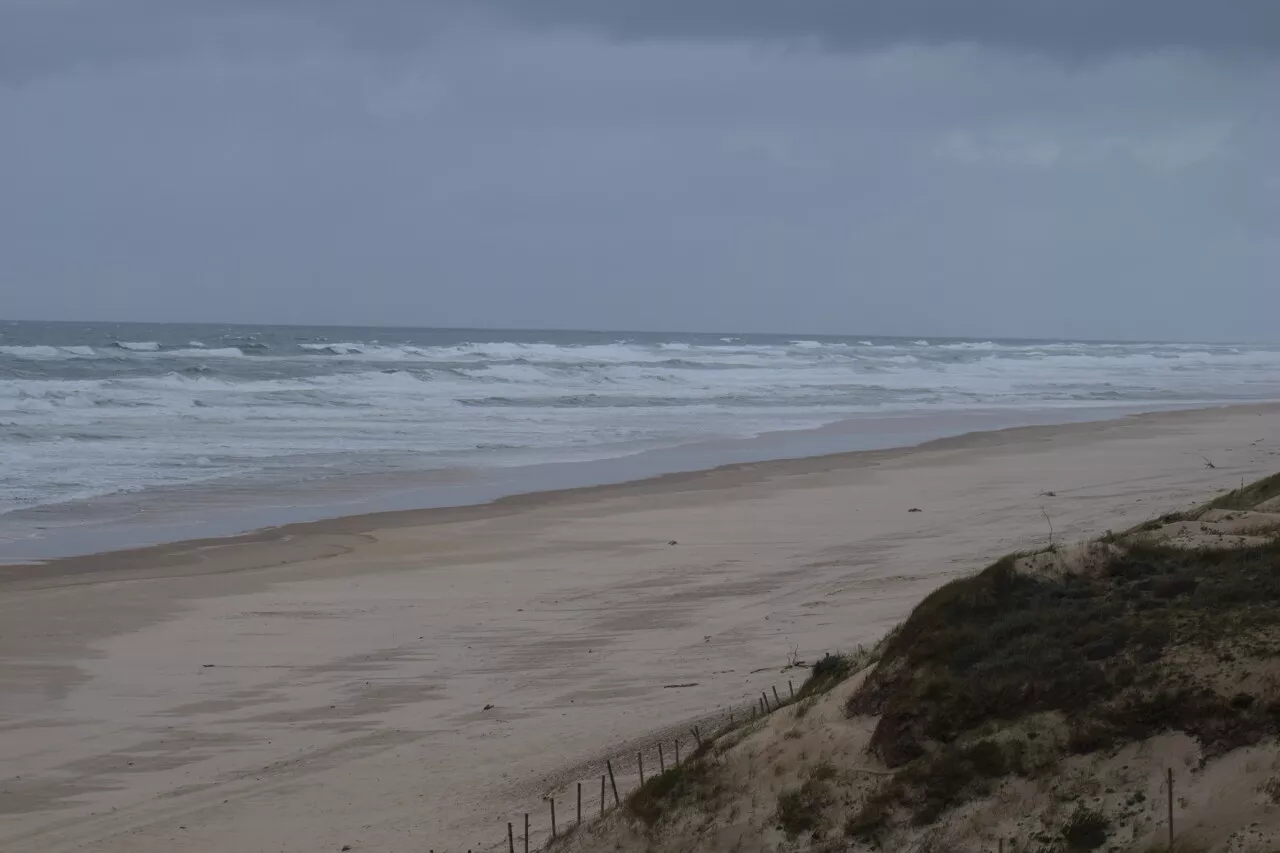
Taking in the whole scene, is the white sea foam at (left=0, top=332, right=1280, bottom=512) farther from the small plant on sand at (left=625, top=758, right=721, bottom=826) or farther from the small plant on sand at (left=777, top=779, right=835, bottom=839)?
the small plant on sand at (left=777, top=779, right=835, bottom=839)

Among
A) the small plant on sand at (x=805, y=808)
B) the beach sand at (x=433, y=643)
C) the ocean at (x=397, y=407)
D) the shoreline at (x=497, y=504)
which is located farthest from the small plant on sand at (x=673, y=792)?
the ocean at (x=397, y=407)

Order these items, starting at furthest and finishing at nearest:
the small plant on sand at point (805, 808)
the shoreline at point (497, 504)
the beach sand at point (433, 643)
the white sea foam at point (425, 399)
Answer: the white sea foam at point (425, 399) < the shoreline at point (497, 504) < the beach sand at point (433, 643) < the small plant on sand at point (805, 808)

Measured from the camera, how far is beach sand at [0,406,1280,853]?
356 inches

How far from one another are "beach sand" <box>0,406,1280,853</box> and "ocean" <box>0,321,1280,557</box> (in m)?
3.87

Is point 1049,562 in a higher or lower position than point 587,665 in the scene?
higher

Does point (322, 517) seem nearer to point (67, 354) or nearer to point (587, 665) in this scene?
point (587, 665)

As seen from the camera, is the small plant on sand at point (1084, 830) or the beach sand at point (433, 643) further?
the beach sand at point (433, 643)

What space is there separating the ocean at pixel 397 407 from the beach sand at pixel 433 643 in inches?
152

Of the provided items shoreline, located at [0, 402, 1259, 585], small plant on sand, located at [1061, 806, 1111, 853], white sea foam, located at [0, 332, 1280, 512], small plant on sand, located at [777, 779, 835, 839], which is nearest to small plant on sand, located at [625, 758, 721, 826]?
small plant on sand, located at [777, 779, 835, 839]

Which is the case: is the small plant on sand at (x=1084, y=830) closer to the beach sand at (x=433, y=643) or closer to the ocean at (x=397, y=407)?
the beach sand at (x=433, y=643)

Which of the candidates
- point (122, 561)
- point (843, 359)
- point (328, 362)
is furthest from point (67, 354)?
point (122, 561)

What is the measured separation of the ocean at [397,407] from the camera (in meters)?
24.7

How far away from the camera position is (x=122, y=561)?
671 inches

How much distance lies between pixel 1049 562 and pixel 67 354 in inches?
2551
